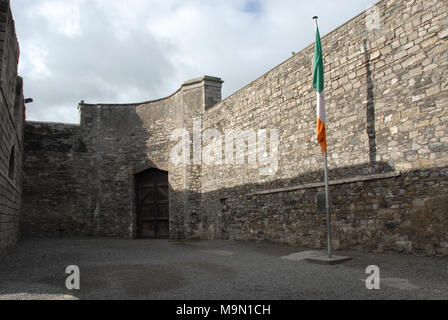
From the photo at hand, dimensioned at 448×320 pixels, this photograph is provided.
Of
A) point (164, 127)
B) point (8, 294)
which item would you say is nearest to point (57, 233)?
point (164, 127)

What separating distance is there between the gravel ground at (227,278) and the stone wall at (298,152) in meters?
0.94

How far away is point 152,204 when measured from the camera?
13305 mm

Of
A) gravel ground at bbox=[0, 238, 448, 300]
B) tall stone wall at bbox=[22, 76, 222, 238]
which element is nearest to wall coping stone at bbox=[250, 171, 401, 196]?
gravel ground at bbox=[0, 238, 448, 300]

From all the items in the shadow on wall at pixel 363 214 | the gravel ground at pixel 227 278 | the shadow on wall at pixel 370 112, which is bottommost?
the gravel ground at pixel 227 278

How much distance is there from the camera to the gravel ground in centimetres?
365

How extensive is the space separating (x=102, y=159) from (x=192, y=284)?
10.8 m

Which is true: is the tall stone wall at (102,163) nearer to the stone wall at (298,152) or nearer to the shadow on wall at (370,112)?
the stone wall at (298,152)

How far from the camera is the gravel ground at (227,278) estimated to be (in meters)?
3.65

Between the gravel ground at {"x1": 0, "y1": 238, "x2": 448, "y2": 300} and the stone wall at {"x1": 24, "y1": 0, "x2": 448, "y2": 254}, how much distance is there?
37.0 inches

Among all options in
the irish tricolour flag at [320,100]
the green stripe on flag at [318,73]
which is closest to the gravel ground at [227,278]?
the irish tricolour flag at [320,100]

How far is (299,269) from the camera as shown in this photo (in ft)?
16.7

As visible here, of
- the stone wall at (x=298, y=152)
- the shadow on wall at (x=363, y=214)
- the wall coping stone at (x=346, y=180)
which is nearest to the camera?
the shadow on wall at (x=363, y=214)

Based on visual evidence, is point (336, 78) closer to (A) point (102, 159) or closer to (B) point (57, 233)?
(A) point (102, 159)
